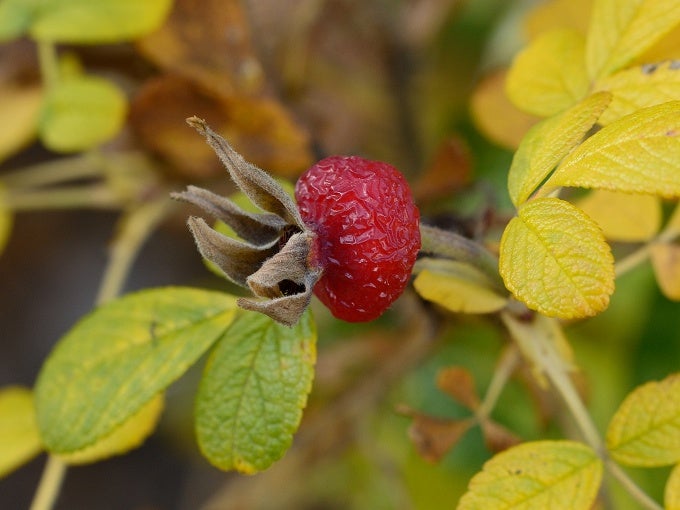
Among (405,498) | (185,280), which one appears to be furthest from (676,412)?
(185,280)

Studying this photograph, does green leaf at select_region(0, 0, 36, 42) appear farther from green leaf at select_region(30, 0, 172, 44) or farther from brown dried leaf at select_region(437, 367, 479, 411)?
brown dried leaf at select_region(437, 367, 479, 411)

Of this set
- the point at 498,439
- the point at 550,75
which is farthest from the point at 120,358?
the point at 550,75

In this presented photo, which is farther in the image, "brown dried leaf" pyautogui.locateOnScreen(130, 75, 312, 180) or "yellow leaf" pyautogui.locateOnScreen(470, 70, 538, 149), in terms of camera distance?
"brown dried leaf" pyautogui.locateOnScreen(130, 75, 312, 180)

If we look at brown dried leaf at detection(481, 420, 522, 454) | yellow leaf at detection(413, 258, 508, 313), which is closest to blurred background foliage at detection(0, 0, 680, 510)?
brown dried leaf at detection(481, 420, 522, 454)

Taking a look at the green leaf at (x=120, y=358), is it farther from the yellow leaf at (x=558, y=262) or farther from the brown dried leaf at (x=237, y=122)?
the brown dried leaf at (x=237, y=122)

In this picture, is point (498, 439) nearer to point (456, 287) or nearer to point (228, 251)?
point (456, 287)
